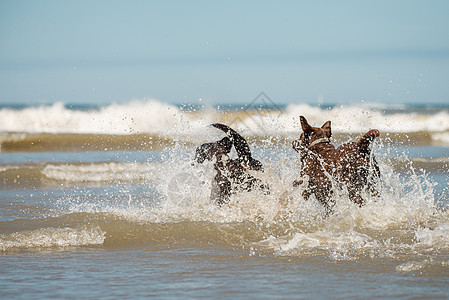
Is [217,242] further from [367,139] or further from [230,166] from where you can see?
[367,139]

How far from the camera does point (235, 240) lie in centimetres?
515

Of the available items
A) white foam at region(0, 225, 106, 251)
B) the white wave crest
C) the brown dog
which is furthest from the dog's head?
the white wave crest

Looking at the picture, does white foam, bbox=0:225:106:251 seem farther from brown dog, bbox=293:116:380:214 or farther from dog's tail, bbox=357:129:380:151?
dog's tail, bbox=357:129:380:151

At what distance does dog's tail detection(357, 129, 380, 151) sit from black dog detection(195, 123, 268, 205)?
1.06m

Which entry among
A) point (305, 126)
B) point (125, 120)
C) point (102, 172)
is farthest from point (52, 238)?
point (125, 120)

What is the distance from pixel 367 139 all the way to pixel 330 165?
45 cm

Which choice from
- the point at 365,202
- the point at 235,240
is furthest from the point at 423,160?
the point at 235,240

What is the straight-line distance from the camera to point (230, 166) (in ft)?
19.9

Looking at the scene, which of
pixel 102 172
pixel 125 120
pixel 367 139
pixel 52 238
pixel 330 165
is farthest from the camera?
pixel 125 120

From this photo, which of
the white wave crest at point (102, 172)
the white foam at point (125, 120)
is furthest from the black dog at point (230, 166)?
the white foam at point (125, 120)

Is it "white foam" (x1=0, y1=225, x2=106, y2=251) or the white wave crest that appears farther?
the white wave crest

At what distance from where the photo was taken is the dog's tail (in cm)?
558

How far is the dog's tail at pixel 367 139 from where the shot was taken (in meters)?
5.58

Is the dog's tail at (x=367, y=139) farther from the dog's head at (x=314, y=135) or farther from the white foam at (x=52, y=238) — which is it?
the white foam at (x=52, y=238)
